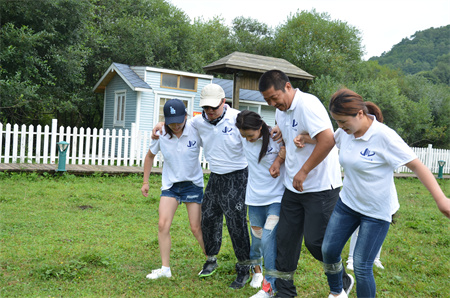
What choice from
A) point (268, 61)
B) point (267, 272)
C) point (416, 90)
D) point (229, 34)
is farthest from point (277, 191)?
point (229, 34)

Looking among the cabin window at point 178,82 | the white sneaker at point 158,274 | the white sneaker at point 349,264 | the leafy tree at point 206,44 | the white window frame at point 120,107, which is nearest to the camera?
the white sneaker at point 158,274

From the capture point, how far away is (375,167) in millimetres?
3100

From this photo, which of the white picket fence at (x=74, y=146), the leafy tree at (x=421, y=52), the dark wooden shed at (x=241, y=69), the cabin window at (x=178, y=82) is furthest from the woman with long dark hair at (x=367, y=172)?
the leafy tree at (x=421, y=52)

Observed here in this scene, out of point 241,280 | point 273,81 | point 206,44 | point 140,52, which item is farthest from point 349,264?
point 206,44

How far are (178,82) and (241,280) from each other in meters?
15.7

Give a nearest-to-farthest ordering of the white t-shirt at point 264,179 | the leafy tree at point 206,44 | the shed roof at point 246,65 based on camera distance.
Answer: the white t-shirt at point 264,179, the shed roof at point 246,65, the leafy tree at point 206,44

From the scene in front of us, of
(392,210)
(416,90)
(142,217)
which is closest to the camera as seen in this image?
(392,210)

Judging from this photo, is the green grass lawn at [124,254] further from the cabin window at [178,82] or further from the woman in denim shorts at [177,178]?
the cabin window at [178,82]

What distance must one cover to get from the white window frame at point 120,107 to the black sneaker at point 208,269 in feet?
51.2

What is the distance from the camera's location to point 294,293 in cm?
373

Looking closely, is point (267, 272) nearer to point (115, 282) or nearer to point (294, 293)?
point (294, 293)

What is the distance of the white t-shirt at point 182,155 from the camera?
4.55 metres

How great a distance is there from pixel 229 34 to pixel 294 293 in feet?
152

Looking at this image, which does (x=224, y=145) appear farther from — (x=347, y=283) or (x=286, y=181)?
(x=347, y=283)
